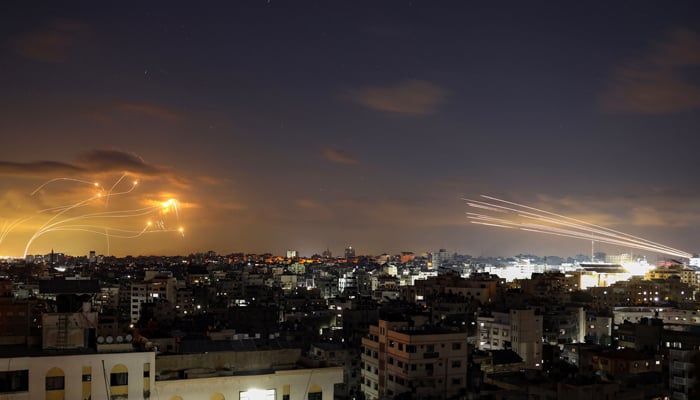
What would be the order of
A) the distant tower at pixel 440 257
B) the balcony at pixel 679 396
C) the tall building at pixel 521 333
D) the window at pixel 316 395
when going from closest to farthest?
the window at pixel 316 395, the balcony at pixel 679 396, the tall building at pixel 521 333, the distant tower at pixel 440 257

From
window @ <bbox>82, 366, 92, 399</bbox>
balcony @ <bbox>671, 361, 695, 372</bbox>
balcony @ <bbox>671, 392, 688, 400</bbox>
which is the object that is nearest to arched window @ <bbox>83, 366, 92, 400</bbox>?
window @ <bbox>82, 366, 92, 399</bbox>

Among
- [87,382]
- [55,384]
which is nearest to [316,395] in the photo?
[87,382]

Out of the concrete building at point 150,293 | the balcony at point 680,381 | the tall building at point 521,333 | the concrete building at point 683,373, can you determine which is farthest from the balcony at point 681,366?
the concrete building at point 150,293

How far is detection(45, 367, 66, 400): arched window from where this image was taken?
977 centimetres

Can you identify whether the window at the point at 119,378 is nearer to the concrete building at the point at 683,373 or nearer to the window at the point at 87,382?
the window at the point at 87,382

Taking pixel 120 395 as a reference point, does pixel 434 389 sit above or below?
below

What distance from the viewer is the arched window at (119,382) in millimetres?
10055

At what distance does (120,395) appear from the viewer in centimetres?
1004

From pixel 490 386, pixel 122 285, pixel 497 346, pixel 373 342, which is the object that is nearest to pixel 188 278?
pixel 122 285

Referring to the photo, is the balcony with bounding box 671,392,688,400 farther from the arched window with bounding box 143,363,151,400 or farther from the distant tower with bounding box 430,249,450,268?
the distant tower with bounding box 430,249,450,268

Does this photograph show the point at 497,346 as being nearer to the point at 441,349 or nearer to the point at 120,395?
the point at 441,349

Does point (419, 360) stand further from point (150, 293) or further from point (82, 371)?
point (150, 293)

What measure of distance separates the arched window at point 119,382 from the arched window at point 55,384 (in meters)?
0.68

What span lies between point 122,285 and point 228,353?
49.4m
